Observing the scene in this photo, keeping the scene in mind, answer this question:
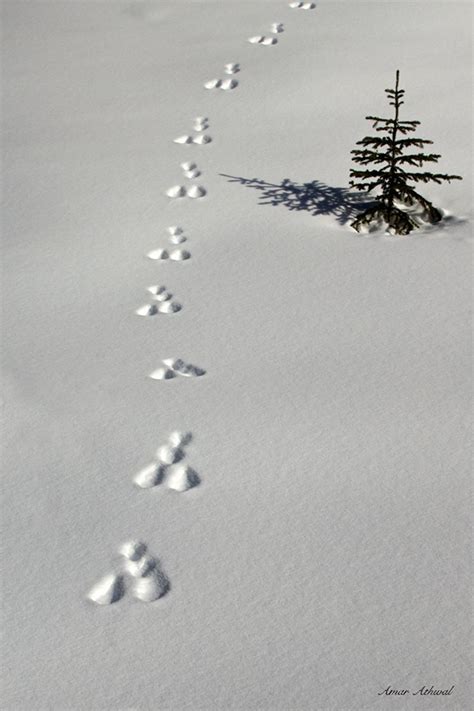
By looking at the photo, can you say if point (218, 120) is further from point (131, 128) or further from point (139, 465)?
point (139, 465)

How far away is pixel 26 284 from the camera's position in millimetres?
4102

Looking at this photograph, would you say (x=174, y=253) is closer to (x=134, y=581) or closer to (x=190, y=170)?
(x=190, y=170)

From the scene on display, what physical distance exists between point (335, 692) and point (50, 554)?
913 mm

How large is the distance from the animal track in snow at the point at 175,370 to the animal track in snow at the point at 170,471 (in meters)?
0.38

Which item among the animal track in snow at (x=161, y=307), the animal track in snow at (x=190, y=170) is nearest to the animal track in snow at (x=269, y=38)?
the animal track in snow at (x=190, y=170)

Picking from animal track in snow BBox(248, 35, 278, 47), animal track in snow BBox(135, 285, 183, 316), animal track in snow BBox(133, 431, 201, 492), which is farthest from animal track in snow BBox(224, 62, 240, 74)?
animal track in snow BBox(133, 431, 201, 492)

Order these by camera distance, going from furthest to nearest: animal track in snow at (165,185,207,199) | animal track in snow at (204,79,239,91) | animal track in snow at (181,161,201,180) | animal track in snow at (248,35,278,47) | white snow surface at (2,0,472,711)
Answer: animal track in snow at (248,35,278,47) < animal track in snow at (204,79,239,91) < animal track in snow at (181,161,201,180) < animal track in snow at (165,185,207,199) < white snow surface at (2,0,472,711)

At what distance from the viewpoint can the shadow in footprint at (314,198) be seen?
4.47 meters

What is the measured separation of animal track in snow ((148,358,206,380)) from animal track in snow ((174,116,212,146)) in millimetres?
2156

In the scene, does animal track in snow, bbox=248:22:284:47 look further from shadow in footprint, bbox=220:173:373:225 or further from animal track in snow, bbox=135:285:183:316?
animal track in snow, bbox=135:285:183:316

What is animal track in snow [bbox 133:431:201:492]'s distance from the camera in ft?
9.57

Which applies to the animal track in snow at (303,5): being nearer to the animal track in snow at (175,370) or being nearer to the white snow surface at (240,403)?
the white snow surface at (240,403)

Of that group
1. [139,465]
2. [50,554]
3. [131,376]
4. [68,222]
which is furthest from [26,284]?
[50,554]

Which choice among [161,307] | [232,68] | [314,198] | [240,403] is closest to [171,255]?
[161,307]
